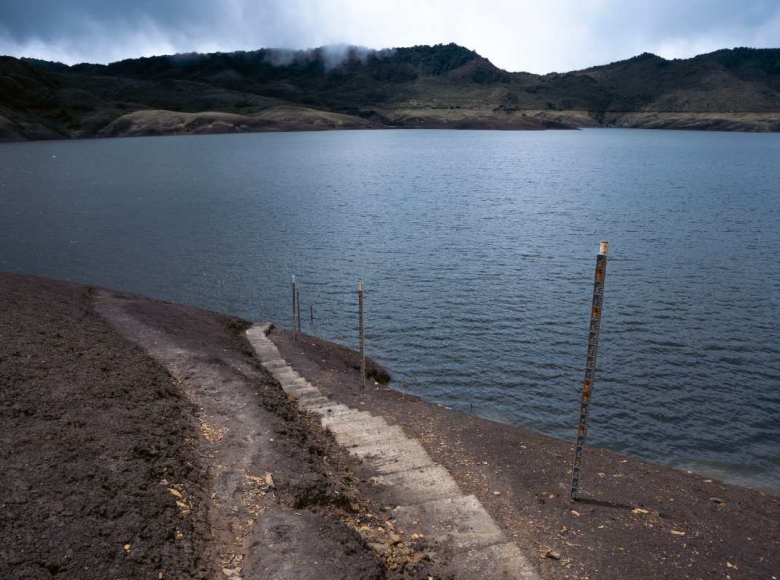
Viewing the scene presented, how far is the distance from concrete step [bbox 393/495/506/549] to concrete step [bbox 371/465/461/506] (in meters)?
0.32

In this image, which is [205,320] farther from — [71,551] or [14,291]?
[71,551]

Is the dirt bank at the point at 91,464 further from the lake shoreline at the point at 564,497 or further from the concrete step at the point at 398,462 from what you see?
the concrete step at the point at 398,462

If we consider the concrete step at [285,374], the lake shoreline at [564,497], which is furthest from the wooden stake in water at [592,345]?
the concrete step at [285,374]

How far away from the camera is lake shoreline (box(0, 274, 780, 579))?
12008 millimetres

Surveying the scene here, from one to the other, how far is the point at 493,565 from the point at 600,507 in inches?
Result: 161

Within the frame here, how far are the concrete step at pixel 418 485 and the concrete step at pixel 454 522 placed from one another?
324mm

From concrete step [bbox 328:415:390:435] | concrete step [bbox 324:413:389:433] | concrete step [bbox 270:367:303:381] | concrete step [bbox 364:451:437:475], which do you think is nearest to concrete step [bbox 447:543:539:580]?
concrete step [bbox 364:451:437:475]

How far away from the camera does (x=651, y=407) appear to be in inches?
923

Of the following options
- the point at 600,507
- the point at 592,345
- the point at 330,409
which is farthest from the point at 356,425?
the point at 592,345

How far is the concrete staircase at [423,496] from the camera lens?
11.6 metres

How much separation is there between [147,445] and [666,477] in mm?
13734

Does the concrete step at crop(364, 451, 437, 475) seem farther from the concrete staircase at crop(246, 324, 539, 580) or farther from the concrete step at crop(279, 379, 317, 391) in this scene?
the concrete step at crop(279, 379, 317, 391)

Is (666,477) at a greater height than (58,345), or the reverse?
(58,345)

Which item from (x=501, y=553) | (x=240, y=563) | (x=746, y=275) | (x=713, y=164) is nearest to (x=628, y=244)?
(x=746, y=275)
